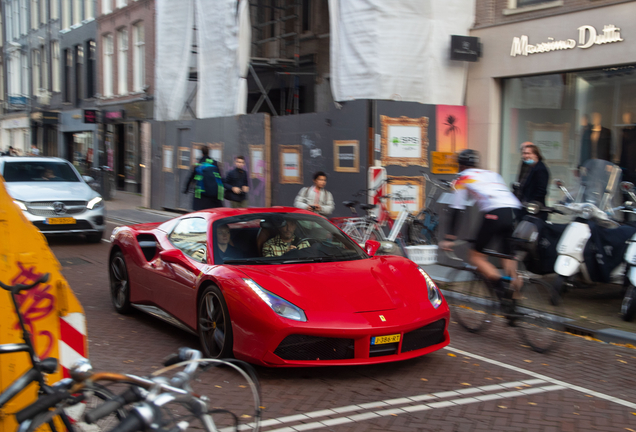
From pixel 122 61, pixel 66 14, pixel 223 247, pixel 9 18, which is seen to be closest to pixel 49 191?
pixel 223 247

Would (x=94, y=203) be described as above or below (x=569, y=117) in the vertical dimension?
below

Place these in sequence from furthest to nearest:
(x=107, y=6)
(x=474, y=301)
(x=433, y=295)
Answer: (x=107, y=6) → (x=474, y=301) → (x=433, y=295)

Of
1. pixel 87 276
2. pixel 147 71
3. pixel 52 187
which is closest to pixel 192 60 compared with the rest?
pixel 147 71

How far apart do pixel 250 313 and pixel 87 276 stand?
18.9ft

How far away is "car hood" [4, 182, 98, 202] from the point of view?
12.8 meters

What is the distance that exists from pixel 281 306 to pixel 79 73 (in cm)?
3681

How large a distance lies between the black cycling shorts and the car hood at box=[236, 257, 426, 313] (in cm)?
108

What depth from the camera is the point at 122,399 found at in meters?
2.14

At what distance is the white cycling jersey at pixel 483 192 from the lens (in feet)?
21.6

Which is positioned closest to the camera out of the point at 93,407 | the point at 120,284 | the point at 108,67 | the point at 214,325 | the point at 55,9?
the point at 93,407

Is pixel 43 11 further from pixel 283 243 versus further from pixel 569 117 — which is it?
pixel 283 243

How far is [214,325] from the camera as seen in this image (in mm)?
5473

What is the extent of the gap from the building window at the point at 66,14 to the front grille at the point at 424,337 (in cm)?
3949

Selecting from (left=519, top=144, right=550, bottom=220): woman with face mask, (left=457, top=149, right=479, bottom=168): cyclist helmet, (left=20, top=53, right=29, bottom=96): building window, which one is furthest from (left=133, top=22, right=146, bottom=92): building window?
(left=457, top=149, right=479, bottom=168): cyclist helmet
